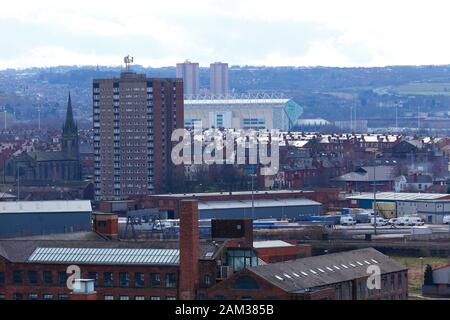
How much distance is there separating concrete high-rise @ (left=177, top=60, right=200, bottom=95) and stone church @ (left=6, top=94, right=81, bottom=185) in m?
98.5

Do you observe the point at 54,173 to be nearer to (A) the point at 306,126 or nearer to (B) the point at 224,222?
(B) the point at 224,222

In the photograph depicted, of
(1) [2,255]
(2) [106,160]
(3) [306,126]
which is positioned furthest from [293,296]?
(3) [306,126]

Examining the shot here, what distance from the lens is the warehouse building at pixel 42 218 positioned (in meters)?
42.8

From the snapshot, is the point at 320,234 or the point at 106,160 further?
the point at 106,160

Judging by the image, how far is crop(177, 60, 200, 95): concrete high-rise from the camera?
183m

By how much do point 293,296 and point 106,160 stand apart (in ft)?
171

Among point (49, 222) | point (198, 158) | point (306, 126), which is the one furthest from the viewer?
point (306, 126)

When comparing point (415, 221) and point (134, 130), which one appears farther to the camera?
point (134, 130)

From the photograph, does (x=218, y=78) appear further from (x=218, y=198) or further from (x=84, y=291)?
(x=84, y=291)

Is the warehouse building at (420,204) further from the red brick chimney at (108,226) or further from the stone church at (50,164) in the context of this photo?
the red brick chimney at (108,226)

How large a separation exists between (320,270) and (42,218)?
20.4 metres

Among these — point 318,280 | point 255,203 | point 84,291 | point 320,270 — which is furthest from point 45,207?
point 84,291

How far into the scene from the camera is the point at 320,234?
4678 cm

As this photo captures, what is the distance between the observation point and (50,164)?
271 feet
